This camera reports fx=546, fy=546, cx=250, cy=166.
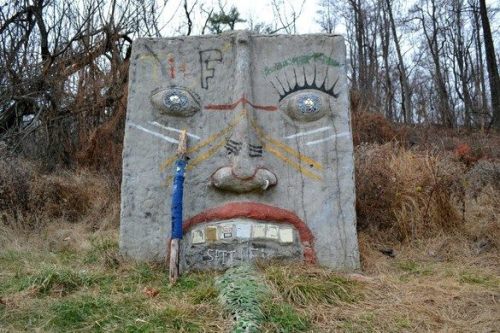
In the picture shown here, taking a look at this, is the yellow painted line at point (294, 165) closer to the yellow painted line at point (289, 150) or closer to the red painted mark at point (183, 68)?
the yellow painted line at point (289, 150)

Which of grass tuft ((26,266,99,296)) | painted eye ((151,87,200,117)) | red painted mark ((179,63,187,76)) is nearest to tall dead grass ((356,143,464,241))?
painted eye ((151,87,200,117))

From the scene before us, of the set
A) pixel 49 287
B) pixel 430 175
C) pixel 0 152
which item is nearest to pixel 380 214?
pixel 430 175

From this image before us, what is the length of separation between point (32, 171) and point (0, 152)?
0.85 m

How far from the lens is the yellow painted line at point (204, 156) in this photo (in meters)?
4.20

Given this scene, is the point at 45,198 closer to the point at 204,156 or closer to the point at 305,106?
the point at 204,156

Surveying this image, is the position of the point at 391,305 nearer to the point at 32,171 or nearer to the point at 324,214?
the point at 324,214

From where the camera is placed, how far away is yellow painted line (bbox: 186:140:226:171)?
420cm

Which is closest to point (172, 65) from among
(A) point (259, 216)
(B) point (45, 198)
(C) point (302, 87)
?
(C) point (302, 87)

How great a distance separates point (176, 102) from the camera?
4.26 metres

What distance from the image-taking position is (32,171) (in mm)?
6789

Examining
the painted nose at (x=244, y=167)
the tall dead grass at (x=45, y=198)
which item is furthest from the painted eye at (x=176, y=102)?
the tall dead grass at (x=45, y=198)

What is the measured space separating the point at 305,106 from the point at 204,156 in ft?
2.87

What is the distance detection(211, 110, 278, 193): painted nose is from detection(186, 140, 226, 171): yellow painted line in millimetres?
77

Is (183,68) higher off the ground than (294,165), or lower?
higher
